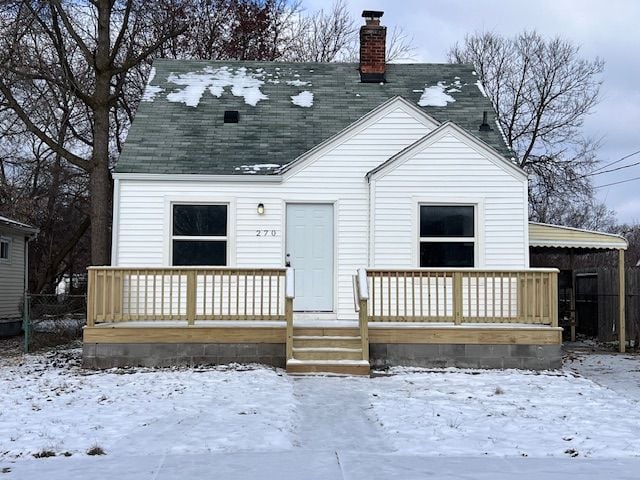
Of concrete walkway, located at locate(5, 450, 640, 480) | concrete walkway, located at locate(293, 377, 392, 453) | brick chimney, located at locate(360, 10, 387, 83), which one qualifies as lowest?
concrete walkway, located at locate(5, 450, 640, 480)

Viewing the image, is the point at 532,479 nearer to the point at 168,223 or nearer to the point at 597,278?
the point at 168,223

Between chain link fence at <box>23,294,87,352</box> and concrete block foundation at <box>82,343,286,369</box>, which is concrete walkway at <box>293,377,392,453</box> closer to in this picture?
concrete block foundation at <box>82,343,286,369</box>

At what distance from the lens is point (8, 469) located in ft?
16.6

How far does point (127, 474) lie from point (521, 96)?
88.5 ft

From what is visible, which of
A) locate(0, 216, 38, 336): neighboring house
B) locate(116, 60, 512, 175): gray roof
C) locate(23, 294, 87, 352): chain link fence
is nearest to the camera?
locate(116, 60, 512, 175): gray roof

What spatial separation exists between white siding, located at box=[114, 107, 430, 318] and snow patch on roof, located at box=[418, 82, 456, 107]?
86.9 inches

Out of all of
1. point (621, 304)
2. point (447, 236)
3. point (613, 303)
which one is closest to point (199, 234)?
point (447, 236)

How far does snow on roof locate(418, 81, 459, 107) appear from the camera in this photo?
13705 millimetres

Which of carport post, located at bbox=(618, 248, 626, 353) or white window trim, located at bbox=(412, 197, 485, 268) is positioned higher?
white window trim, located at bbox=(412, 197, 485, 268)

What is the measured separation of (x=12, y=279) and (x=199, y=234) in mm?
9887

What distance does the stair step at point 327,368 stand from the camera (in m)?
9.22

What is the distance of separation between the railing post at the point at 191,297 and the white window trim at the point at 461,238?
3806mm

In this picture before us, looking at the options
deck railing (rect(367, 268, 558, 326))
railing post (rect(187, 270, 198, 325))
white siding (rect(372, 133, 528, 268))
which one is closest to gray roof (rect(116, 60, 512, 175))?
white siding (rect(372, 133, 528, 268))

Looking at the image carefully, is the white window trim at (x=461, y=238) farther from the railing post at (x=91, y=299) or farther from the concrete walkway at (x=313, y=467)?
the concrete walkway at (x=313, y=467)
